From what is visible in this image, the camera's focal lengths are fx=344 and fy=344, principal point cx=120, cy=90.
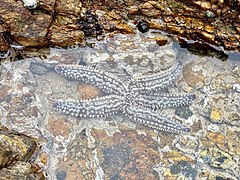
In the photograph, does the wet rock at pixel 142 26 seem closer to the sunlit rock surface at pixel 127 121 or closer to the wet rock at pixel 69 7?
the sunlit rock surface at pixel 127 121

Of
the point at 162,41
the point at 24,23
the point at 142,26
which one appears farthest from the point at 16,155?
the point at 162,41

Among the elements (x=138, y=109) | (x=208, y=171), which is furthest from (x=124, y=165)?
(x=208, y=171)

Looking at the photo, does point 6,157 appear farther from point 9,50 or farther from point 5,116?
point 9,50

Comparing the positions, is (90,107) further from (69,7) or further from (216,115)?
(216,115)

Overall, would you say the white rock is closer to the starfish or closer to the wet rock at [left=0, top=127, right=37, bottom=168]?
the starfish

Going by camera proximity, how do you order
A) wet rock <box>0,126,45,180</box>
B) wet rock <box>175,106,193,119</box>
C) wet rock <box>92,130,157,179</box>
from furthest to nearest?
wet rock <box>175,106,193,119</box>
wet rock <box>92,130,157,179</box>
wet rock <box>0,126,45,180</box>

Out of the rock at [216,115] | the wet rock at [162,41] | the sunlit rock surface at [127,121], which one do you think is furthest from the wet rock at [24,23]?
the rock at [216,115]

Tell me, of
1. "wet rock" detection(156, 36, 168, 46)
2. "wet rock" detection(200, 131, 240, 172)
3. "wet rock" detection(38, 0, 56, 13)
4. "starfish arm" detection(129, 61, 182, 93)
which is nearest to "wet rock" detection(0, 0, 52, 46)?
"wet rock" detection(38, 0, 56, 13)
